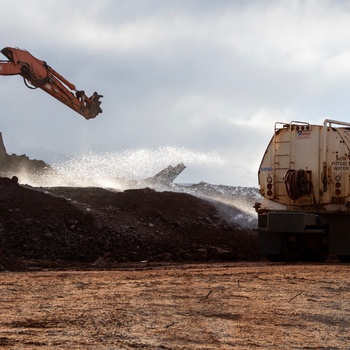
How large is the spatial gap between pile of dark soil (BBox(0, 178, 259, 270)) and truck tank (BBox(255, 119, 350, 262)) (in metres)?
2.93

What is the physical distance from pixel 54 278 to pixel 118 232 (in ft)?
28.9

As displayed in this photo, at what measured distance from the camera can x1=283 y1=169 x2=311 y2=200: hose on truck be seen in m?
16.3

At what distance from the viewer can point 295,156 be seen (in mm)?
16609

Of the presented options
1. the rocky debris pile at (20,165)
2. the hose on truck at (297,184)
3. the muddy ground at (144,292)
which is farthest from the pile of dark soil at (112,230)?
the rocky debris pile at (20,165)

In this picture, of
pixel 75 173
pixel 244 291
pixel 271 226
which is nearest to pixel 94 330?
pixel 244 291

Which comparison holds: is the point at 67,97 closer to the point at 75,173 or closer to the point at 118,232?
the point at 118,232

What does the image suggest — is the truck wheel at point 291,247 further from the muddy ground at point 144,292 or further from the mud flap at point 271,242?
the muddy ground at point 144,292

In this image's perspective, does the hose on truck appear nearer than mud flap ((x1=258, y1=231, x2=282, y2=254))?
Yes

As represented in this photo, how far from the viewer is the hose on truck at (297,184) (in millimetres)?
16266

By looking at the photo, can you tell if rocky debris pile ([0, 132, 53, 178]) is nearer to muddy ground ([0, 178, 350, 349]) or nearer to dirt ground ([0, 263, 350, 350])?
muddy ground ([0, 178, 350, 349])

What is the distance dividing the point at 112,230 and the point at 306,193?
666 centimetres

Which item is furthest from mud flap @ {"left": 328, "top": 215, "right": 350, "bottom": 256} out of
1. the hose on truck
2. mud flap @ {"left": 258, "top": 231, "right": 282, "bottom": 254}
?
mud flap @ {"left": 258, "top": 231, "right": 282, "bottom": 254}

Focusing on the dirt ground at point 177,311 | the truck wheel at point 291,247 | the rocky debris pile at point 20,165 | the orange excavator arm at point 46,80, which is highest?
the orange excavator arm at point 46,80

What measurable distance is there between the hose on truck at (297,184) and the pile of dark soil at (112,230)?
3656 millimetres
